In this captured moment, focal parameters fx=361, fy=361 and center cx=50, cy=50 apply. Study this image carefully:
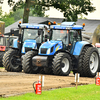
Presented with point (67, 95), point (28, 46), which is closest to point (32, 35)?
point (28, 46)

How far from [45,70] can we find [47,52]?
1.63 metres

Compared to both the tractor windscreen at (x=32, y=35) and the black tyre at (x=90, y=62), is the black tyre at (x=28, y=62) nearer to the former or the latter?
the tractor windscreen at (x=32, y=35)

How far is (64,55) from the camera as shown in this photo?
20.0 meters

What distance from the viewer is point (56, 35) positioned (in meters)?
21.4

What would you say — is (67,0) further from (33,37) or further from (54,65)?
(54,65)

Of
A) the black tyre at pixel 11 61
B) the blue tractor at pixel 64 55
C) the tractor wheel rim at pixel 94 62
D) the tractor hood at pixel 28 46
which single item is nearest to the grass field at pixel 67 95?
the blue tractor at pixel 64 55

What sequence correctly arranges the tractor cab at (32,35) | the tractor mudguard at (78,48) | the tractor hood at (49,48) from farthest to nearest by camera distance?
the tractor cab at (32,35)
the tractor mudguard at (78,48)
the tractor hood at (49,48)

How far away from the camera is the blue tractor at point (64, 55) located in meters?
19.9

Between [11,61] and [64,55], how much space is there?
12.6ft

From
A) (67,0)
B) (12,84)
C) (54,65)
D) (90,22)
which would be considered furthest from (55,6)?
(12,84)

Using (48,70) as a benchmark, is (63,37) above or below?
above

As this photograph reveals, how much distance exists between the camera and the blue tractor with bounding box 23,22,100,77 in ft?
65.4

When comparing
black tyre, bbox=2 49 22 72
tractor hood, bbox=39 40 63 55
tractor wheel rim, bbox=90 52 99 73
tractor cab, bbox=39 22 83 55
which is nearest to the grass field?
tractor hood, bbox=39 40 63 55

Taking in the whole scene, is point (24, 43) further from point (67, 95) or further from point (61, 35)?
point (67, 95)
